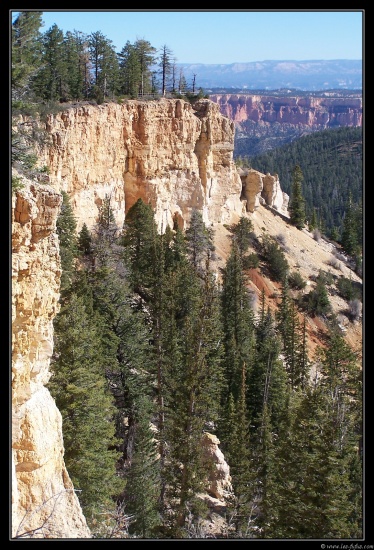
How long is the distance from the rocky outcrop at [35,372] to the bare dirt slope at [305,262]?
3756 centimetres

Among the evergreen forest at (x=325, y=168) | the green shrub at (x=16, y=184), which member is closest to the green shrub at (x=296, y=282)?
the green shrub at (x=16, y=184)

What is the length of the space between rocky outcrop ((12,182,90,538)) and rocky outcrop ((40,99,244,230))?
72.3 feet

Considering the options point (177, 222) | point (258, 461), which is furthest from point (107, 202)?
point (258, 461)

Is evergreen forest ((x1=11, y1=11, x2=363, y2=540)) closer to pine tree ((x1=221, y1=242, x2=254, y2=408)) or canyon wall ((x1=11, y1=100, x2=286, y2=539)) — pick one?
pine tree ((x1=221, y1=242, x2=254, y2=408))

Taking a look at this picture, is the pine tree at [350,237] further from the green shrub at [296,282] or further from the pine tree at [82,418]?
the pine tree at [82,418]

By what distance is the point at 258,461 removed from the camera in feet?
78.0

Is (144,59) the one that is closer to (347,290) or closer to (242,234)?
(242,234)

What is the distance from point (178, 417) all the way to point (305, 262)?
143ft

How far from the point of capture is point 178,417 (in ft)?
65.7

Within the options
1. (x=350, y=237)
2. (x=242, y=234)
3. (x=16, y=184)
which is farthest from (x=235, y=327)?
(x=350, y=237)

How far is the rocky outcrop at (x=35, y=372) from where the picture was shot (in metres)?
11.4

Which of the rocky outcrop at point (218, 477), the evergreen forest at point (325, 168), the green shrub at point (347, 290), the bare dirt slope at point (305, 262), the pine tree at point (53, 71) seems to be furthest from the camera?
the evergreen forest at point (325, 168)
